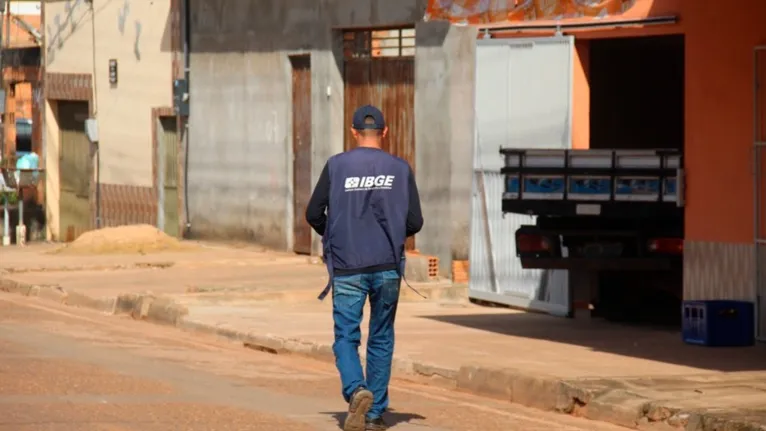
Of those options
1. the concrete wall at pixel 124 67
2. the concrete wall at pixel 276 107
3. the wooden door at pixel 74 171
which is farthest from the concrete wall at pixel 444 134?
the wooden door at pixel 74 171

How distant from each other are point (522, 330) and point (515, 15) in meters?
3.04

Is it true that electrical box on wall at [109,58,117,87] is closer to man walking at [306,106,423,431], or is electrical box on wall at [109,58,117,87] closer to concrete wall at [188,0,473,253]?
concrete wall at [188,0,473,253]

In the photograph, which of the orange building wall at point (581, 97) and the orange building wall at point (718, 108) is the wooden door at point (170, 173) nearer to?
the orange building wall at point (581, 97)

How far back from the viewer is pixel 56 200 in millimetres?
34031

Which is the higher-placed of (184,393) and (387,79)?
(387,79)

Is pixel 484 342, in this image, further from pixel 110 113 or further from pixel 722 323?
pixel 110 113

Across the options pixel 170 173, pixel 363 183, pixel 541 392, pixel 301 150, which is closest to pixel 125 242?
pixel 301 150

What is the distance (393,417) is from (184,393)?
1.68 m

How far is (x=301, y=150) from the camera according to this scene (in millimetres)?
26359

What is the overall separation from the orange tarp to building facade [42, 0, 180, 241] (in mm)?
12031

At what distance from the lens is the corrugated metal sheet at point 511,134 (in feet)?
59.0

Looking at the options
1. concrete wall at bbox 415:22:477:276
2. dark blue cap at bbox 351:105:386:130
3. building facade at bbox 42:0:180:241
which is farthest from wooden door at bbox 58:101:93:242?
dark blue cap at bbox 351:105:386:130

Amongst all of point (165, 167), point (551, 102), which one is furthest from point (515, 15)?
point (165, 167)

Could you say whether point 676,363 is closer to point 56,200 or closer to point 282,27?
point 282,27
